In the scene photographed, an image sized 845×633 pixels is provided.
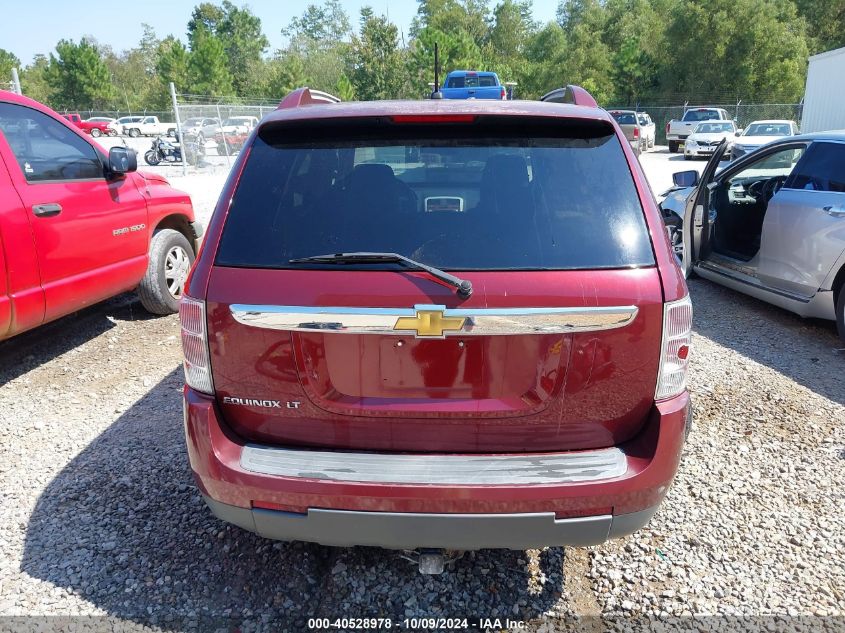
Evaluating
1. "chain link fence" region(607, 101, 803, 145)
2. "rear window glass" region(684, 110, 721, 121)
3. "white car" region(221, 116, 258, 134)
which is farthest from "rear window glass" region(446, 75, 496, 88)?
"chain link fence" region(607, 101, 803, 145)

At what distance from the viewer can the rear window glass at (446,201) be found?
2025mm

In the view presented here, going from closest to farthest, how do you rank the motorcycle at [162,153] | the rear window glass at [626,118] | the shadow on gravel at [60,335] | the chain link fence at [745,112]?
the shadow on gravel at [60,335] < the motorcycle at [162,153] < the rear window glass at [626,118] < the chain link fence at [745,112]

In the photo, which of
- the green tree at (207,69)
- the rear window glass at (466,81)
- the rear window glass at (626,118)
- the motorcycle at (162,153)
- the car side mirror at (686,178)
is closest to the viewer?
the car side mirror at (686,178)

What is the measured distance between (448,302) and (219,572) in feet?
5.37

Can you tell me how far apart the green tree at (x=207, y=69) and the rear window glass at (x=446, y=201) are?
57450mm

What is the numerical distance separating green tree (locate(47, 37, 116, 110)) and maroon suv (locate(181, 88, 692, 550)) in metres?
66.2

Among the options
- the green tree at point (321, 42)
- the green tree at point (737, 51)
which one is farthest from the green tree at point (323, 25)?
the green tree at point (737, 51)

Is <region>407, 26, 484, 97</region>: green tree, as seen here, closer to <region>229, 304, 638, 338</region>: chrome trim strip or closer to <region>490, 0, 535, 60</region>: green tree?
<region>490, 0, 535, 60</region>: green tree

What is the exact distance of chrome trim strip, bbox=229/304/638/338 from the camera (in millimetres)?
1884

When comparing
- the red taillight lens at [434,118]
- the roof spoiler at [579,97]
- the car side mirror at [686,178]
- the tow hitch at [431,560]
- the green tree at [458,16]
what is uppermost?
the green tree at [458,16]

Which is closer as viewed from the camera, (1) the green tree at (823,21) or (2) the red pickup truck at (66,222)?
(2) the red pickup truck at (66,222)

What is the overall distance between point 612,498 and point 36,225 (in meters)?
4.03

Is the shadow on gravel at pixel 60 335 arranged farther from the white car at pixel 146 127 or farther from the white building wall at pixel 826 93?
the white car at pixel 146 127

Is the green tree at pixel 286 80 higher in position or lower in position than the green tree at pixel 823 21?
lower
